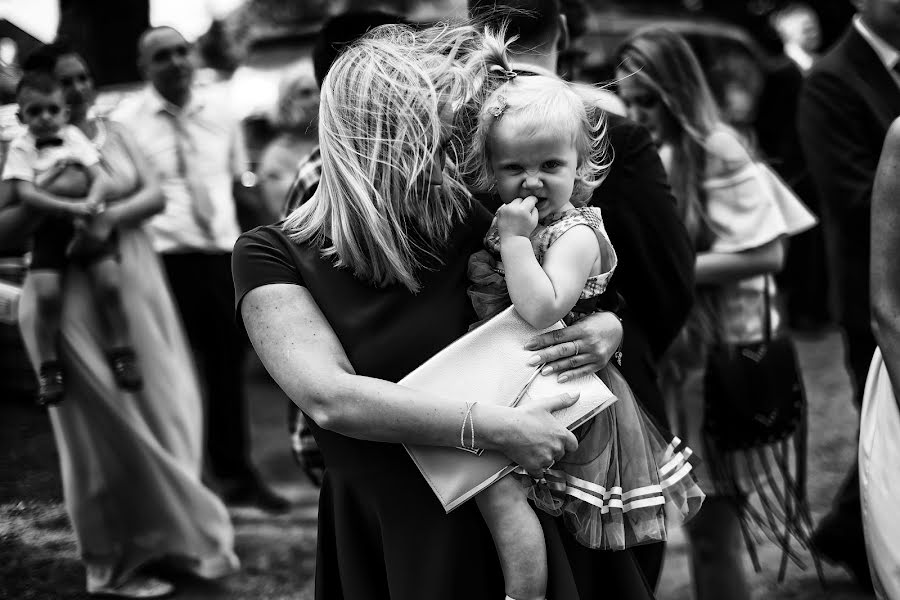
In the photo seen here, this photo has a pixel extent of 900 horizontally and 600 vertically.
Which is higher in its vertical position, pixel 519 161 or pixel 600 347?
pixel 519 161

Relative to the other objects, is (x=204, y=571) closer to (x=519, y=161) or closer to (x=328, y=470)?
(x=328, y=470)

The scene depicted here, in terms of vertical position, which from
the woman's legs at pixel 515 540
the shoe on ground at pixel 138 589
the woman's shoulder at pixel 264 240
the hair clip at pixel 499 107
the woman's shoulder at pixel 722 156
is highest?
the hair clip at pixel 499 107

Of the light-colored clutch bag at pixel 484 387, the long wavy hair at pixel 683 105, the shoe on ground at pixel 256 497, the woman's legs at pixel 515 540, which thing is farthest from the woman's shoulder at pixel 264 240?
the shoe on ground at pixel 256 497

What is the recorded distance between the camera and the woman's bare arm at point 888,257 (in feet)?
8.09

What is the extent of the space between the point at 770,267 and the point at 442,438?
2072mm

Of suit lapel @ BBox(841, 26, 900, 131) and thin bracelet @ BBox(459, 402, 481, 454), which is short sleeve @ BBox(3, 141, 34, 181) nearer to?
thin bracelet @ BBox(459, 402, 481, 454)

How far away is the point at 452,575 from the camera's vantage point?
6.89 ft

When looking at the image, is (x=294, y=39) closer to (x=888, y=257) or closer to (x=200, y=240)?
(x=200, y=240)

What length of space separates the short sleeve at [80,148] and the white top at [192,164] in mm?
1311

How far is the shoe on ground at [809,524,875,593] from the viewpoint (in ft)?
13.1

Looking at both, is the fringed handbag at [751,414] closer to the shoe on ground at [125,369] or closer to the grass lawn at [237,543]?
the grass lawn at [237,543]

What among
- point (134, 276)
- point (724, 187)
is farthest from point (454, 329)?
point (134, 276)

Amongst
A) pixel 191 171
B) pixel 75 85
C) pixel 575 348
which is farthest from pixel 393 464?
pixel 191 171

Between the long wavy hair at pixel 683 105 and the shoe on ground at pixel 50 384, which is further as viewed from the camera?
the shoe on ground at pixel 50 384
